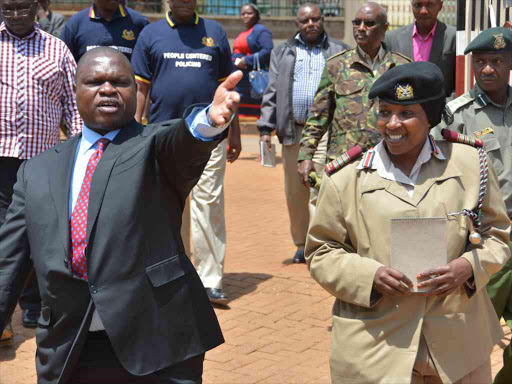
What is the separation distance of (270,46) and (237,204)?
4825 mm

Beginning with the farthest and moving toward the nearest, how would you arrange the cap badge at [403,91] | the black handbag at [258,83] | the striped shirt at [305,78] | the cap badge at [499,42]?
the black handbag at [258,83], the striped shirt at [305,78], the cap badge at [499,42], the cap badge at [403,91]

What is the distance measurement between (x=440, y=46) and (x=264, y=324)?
254 cm

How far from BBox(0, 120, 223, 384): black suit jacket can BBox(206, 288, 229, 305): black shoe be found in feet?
11.2

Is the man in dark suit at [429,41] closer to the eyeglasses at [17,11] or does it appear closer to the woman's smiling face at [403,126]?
the eyeglasses at [17,11]

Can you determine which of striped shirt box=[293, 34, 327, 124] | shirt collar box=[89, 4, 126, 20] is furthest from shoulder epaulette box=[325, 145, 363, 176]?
striped shirt box=[293, 34, 327, 124]

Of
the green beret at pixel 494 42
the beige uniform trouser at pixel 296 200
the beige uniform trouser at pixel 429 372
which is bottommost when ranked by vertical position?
the beige uniform trouser at pixel 296 200

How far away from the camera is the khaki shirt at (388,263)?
3.67m

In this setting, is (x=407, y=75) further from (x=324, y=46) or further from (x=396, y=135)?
(x=324, y=46)

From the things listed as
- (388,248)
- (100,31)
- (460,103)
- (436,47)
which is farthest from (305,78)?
(388,248)

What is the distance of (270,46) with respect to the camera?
1556 centimetres

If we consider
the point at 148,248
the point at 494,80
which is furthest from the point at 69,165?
the point at 494,80

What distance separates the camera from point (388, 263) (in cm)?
371

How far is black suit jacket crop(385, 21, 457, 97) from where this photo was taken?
7102 millimetres

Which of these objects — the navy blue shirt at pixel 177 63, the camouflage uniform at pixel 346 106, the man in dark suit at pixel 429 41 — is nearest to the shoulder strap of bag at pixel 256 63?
the navy blue shirt at pixel 177 63
